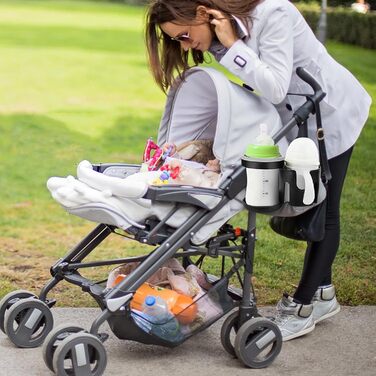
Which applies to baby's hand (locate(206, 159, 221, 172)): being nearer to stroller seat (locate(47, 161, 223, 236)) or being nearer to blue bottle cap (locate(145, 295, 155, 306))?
stroller seat (locate(47, 161, 223, 236))

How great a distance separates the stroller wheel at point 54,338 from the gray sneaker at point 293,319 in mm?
930

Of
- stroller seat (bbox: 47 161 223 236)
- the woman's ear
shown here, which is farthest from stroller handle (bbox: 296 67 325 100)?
stroller seat (bbox: 47 161 223 236)

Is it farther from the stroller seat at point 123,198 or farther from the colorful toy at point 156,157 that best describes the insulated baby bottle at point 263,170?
the colorful toy at point 156,157

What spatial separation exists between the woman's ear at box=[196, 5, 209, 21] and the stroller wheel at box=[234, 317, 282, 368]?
3.69 ft

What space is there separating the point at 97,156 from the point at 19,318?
15.8 ft

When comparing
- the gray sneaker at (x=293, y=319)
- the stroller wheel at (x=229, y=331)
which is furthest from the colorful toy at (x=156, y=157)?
the gray sneaker at (x=293, y=319)

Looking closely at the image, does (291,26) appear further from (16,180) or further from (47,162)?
(47,162)

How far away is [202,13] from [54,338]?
128cm

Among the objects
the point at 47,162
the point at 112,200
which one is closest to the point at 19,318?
the point at 112,200

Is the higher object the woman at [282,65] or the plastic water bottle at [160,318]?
the woman at [282,65]

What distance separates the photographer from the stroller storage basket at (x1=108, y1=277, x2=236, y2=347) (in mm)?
3646

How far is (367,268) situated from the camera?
5266mm

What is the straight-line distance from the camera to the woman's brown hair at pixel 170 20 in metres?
3.63

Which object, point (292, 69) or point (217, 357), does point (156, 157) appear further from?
point (217, 357)
